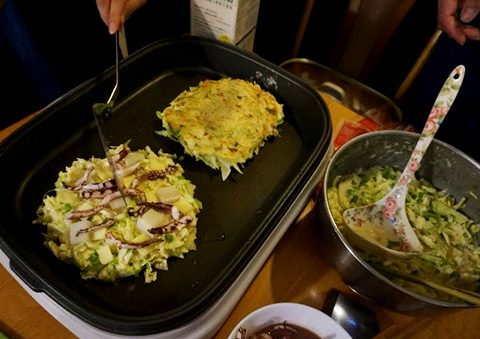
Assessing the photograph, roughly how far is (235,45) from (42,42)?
2.93 feet

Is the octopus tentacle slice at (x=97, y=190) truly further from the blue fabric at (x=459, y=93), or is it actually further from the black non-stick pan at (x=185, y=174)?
the blue fabric at (x=459, y=93)

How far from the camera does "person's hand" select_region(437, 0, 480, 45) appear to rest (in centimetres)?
143

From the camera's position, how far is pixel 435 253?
1155 mm

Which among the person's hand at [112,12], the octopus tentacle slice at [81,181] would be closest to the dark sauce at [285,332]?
the octopus tentacle slice at [81,181]

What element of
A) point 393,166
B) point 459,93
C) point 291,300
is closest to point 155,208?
point 291,300

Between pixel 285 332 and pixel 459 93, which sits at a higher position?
pixel 459 93

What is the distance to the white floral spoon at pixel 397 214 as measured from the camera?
3.71 feet

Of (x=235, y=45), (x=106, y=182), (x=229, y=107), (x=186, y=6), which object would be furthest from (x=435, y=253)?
(x=186, y=6)

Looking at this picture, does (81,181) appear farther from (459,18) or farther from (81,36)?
(459,18)

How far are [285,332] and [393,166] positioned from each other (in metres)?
0.75

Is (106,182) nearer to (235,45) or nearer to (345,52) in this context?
(235,45)

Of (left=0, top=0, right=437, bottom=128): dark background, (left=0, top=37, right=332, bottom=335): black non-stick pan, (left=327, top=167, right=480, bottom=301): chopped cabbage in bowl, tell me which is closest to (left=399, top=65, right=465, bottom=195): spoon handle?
(left=327, top=167, right=480, bottom=301): chopped cabbage in bowl

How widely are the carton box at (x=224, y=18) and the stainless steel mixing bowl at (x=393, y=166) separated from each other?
2.62ft

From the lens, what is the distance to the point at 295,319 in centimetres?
91
